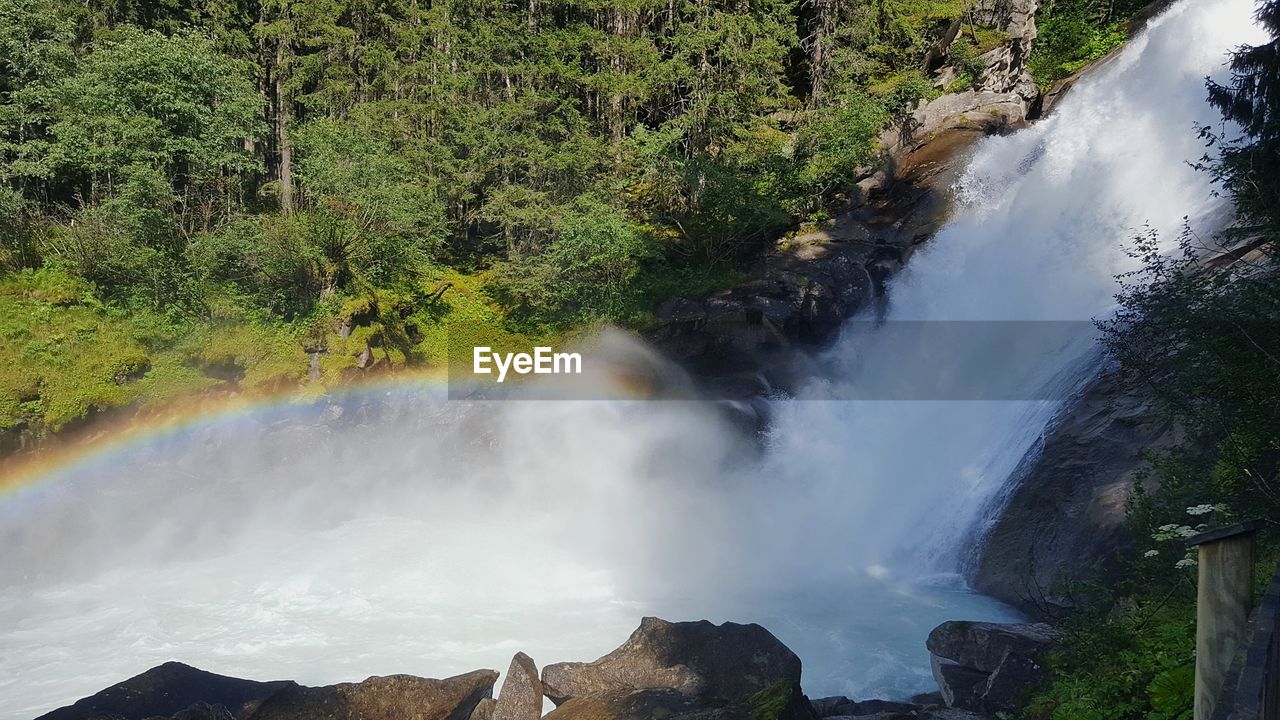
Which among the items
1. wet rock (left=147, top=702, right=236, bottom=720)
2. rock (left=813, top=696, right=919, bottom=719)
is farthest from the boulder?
wet rock (left=147, top=702, right=236, bottom=720)

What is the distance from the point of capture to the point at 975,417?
54.3ft

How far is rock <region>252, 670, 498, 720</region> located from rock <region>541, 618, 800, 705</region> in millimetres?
959

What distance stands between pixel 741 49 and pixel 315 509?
60.2 ft

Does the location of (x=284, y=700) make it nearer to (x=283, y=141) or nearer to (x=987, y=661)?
(x=987, y=661)

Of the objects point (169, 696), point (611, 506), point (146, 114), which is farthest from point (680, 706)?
point (146, 114)

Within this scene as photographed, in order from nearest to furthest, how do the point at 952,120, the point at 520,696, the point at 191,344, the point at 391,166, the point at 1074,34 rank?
the point at 520,696 < the point at 191,344 < the point at 391,166 < the point at 952,120 < the point at 1074,34

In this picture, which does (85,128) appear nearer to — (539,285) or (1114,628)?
(539,285)

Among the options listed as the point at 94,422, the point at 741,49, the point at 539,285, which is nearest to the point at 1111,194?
the point at 741,49

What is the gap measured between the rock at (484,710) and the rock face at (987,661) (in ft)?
15.6

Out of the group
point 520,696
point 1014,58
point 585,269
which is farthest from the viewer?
point 1014,58

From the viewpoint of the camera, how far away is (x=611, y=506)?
711 inches

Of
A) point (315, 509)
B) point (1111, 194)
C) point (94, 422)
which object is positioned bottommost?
point (315, 509)

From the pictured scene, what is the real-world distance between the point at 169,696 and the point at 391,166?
17704mm

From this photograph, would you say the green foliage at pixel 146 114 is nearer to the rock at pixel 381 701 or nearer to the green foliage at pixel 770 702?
the rock at pixel 381 701
